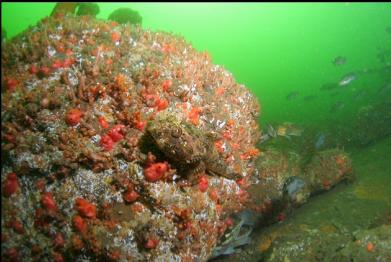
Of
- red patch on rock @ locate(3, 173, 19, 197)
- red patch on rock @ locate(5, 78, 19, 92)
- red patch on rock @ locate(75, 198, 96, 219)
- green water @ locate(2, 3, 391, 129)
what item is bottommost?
green water @ locate(2, 3, 391, 129)

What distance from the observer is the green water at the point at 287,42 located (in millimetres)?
24333

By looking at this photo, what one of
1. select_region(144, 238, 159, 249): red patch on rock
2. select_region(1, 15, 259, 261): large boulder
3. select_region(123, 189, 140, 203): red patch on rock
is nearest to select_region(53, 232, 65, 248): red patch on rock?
select_region(1, 15, 259, 261): large boulder

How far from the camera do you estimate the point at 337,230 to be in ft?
18.8

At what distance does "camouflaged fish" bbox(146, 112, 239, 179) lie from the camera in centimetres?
383

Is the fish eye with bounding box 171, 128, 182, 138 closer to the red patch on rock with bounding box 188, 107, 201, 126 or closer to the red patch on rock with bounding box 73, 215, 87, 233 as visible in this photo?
the red patch on rock with bounding box 188, 107, 201, 126

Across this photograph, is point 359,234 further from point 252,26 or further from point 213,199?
point 252,26

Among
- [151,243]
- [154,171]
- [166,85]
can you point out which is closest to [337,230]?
[151,243]

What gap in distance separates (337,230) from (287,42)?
117099 mm

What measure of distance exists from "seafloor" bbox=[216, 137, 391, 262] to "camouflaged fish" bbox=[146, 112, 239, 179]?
221 cm

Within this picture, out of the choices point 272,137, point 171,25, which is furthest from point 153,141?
point 171,25

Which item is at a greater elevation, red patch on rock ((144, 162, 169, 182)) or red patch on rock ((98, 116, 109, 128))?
red patch on rock ((98, 116, 109, 128))

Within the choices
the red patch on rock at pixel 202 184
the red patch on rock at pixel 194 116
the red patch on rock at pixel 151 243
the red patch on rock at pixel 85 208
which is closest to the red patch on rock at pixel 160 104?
the red patch on rock at pixel 194 116

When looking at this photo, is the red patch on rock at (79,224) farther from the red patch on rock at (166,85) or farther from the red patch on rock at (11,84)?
the red patch on rock at (166,85)

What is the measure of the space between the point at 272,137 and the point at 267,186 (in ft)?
6.15
